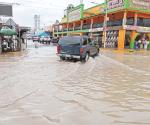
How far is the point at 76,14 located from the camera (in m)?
60.1

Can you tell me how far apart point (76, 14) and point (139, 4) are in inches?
860

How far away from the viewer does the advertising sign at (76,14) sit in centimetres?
Result: 5734

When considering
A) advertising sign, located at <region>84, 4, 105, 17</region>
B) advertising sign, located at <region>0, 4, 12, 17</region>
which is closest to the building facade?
advertising sign, located at <region>84, 4, 105, 17</region>

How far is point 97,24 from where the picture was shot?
49781 millimetres

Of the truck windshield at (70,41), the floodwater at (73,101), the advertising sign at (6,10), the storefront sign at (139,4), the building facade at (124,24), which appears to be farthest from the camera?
the building facade at (124,24)

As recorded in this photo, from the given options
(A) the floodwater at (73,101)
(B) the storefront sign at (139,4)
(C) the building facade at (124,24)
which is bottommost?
(A) the floodwater at (73,101)

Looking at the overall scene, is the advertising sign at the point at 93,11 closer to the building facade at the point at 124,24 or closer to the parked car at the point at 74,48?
the building facade at the point at 124,24

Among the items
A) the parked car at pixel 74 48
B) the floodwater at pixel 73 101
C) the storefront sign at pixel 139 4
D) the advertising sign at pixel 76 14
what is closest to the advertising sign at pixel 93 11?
the advertising sign at pixel 76 14

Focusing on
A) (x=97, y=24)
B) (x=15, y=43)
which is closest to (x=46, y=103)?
(x=15, y=43)

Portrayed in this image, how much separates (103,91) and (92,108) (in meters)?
2.17

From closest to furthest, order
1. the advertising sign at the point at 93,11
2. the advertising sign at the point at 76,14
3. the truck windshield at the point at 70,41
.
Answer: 1. the truck windshield at the point at 70,41
2. the advertising sign at the point at 93,11
3. the advertising sign at the point at 76,14

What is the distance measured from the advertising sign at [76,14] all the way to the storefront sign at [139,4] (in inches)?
707

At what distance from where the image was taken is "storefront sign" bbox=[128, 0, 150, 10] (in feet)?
128

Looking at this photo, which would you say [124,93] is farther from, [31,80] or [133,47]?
[133,47]
